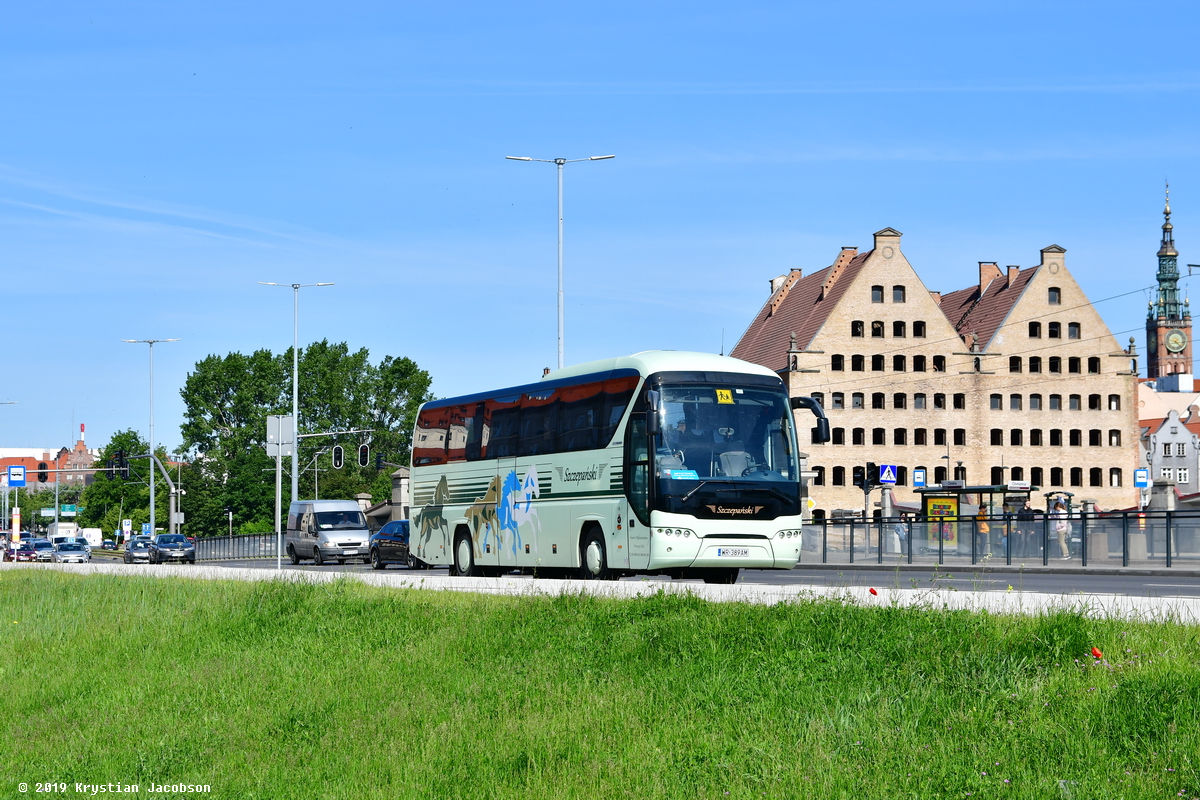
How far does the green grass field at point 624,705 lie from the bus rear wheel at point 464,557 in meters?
13.0

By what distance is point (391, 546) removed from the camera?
44469 millimetres

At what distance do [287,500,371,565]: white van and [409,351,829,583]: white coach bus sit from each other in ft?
90.9

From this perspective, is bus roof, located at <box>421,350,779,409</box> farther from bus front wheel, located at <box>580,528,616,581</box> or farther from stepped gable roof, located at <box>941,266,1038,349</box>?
stepped gable roof, located at <box>941,266,1038,349</box>

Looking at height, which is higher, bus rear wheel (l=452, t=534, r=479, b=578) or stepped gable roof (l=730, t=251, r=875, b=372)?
stepped gable roof (l=730, t=251, r=875, b=372)

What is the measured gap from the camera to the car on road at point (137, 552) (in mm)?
62156

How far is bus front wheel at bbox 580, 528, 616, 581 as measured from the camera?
2286 cm

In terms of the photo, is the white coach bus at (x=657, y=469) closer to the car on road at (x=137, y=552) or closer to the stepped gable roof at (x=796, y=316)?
the car on road at (x=137, y=552)

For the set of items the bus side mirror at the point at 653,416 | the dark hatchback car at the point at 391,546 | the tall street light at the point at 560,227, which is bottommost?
the dark hatchback car at the point at 391,546

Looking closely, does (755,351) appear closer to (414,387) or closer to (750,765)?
(414,387)

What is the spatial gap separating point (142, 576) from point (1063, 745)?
19122 millimetres

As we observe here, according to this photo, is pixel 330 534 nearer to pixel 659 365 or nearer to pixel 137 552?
pixel 137 552

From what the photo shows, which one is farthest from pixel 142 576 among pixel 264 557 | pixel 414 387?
pixel 414 387

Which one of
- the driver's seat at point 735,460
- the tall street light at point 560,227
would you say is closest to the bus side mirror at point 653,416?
the driver's seat at point 735,460

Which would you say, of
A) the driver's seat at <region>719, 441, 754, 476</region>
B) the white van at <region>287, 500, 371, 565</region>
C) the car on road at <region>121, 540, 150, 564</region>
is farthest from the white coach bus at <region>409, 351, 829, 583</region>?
the car on road at <region>121, 540, 150, 564</region>
